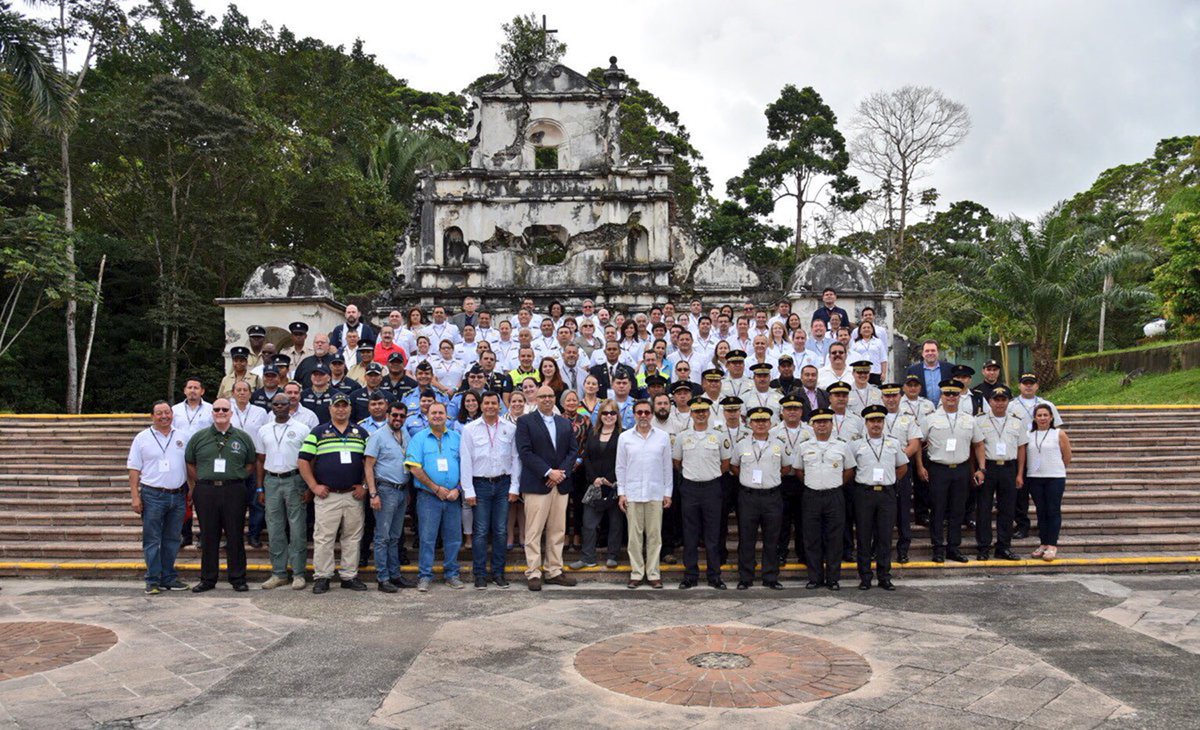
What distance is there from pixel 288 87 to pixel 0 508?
22.0 m

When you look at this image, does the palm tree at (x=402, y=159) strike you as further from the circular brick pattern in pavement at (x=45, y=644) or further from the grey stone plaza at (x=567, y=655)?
the circular brick pattern in pavement at (x=45, y=644)

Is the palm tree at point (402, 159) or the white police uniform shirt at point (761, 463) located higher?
the palm tree at point (402, 159)

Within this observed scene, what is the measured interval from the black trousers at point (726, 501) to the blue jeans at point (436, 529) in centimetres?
235

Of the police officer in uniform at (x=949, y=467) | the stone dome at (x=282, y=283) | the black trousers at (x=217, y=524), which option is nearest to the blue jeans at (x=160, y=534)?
the black trousers at (x=217, y=524)

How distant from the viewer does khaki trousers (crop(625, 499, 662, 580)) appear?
7.81 meters

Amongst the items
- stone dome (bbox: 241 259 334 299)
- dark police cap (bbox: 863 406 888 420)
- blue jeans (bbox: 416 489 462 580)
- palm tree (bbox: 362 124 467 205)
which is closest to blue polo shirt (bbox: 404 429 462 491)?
blue jeans (bbox: 416 489 462 580)

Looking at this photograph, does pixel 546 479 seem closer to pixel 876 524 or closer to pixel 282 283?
pixel 876 524

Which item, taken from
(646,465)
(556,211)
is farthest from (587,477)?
(556,211)

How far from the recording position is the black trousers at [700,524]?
305 inches

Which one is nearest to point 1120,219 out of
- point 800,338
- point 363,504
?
point 800,338

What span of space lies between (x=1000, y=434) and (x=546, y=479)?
429 centimetres

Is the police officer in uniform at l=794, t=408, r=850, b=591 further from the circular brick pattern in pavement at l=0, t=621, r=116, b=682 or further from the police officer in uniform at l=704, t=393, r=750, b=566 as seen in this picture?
the circular brick pattern in pavement at l=0, t=621, r=116, b=682

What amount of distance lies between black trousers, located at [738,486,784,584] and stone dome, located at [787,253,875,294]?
19.3ft

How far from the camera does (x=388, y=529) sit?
773 centimetres
